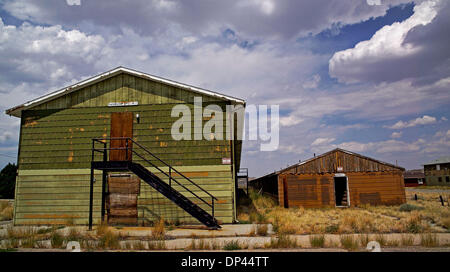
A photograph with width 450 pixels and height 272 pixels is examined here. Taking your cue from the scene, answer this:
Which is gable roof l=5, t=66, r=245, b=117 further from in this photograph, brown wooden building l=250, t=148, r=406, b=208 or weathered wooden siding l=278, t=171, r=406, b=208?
weathered wooden siding l=278, t=171, r=406, b=208

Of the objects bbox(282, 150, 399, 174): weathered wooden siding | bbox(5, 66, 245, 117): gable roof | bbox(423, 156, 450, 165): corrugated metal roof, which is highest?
bbox(5, 66, 245, 117): gable roof

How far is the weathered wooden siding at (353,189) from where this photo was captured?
19469 mm

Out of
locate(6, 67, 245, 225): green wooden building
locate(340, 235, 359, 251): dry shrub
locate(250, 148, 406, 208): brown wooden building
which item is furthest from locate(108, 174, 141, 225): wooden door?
locate(250, 148, 406, 208): brown wooden building

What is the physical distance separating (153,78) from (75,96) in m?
4.16

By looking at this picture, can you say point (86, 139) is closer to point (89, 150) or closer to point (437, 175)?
point (89, 150)

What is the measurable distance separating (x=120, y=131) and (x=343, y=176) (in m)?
14.9

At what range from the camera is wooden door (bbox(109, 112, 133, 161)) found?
13523mm

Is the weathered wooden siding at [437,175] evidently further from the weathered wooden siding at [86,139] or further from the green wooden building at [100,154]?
Result: the weathered wooden siding at [86,139]

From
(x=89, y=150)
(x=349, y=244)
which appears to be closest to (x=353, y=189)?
(x=349, y=244)

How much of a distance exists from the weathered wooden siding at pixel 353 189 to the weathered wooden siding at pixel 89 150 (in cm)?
812

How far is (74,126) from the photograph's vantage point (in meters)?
14.0

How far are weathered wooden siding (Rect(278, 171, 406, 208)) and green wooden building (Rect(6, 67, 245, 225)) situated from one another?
789 cm
